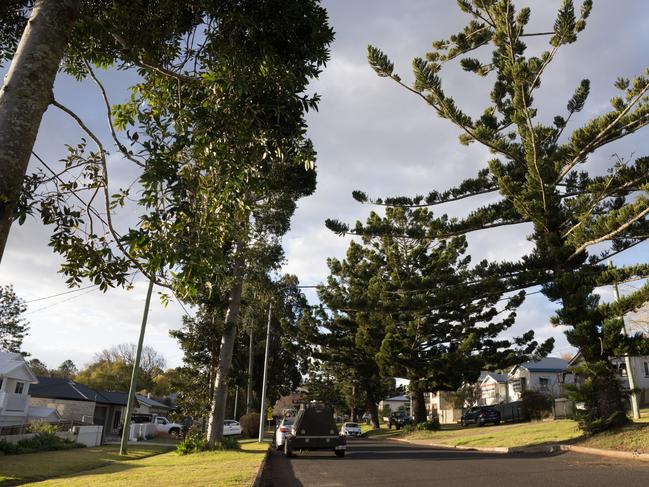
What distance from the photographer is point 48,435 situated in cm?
2392

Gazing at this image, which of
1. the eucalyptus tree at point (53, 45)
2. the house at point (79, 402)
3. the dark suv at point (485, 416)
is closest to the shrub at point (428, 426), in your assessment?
the dark suv at point (485, 416)

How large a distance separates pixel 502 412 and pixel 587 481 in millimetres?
36266

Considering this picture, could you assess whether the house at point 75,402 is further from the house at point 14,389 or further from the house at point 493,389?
the house at point 493,389

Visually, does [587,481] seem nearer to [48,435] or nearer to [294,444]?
[294,444]

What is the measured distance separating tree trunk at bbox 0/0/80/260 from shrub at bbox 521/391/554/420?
3859 centimetres

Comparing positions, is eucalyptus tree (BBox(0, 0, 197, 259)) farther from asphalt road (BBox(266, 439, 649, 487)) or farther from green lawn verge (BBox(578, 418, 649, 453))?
green lawn verge (BBox(578, 418, 649, 453))

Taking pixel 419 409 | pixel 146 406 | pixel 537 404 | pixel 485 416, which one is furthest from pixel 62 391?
pixel 537 404

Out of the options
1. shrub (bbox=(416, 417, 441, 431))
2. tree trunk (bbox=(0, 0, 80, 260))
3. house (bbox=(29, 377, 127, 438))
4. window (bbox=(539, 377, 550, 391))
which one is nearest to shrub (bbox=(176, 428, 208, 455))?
tree trunk (bbox=(0, 0, 80, 260))

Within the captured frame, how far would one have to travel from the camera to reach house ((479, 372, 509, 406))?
200 feet

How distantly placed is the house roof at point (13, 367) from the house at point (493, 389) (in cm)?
4932

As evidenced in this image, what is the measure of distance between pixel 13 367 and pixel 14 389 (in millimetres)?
1948

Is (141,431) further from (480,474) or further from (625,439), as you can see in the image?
(625,439)

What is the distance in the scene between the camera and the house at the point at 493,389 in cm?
6088

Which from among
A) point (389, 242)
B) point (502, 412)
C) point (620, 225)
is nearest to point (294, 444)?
point (620, 225)
